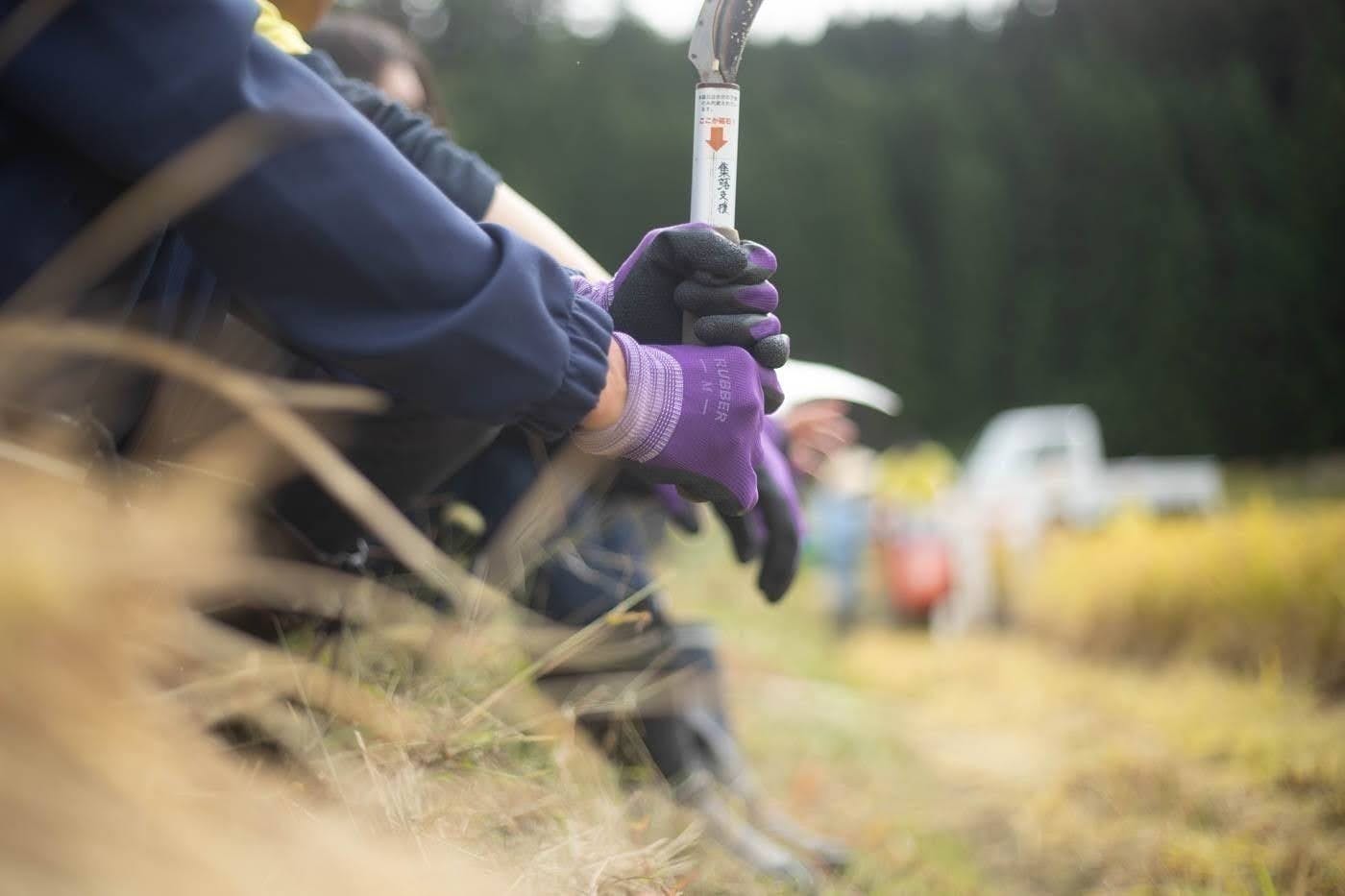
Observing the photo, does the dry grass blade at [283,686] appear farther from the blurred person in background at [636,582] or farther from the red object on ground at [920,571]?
the red object on ground at [920,571]

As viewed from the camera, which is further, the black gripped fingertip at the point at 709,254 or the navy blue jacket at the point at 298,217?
the black gripped fingertip at the point at 709,254

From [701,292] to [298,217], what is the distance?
0.34 m

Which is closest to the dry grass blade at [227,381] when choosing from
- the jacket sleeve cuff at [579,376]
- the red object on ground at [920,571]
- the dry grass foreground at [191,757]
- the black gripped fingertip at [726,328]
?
the dry grass foreground at [191,757]

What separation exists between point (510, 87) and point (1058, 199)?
4.54 m

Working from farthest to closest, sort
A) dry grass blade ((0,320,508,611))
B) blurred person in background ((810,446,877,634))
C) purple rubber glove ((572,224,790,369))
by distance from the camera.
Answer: blurred person in background ((810,446,877,634)) → purple rubber glove ((572,224,790,369)) → dry grass blade ((0,320,508,611))

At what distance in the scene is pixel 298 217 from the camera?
2.40ft

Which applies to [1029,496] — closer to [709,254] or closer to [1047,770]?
[1047,770]

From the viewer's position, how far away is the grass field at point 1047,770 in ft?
5.35

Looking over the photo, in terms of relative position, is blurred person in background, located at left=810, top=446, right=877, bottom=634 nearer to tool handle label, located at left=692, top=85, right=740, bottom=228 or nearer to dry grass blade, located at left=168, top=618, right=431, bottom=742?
tool handle label, located at left=692, top=85, right=740, bottom=228

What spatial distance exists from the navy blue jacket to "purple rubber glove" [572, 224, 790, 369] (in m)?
0.13

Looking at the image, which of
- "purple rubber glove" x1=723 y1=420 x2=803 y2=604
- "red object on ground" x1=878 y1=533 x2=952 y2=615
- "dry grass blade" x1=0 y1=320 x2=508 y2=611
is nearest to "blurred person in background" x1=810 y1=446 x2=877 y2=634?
"red object on ground" x1=878 y1=533 x2=952 y2=615

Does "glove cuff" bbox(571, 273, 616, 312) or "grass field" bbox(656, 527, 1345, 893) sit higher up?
"glove cuff" bbox(571, 273, 616, 312)

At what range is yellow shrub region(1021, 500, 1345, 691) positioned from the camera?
292cm

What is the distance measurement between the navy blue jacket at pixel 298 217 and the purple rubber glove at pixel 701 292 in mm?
134
